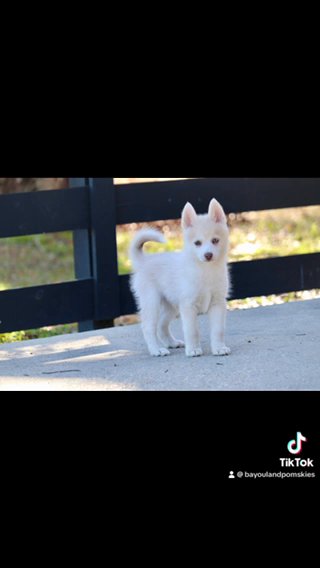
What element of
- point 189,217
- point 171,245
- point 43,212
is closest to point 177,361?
Result: point 189,217

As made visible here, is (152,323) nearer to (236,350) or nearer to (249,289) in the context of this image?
(236,350)

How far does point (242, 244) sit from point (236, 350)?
5.41 metres

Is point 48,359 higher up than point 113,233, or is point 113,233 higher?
point 113,233

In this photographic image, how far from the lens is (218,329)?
5.46 metres

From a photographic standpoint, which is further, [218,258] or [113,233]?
[113,233]

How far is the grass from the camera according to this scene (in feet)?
33.6

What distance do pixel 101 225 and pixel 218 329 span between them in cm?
186

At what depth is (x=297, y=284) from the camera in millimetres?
Result: 7762

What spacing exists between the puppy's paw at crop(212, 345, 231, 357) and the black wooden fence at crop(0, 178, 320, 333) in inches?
72.7

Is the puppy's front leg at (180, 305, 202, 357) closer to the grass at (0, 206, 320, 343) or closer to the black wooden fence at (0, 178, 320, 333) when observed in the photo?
the black wooden fence at (0, 178, 320, 333)
